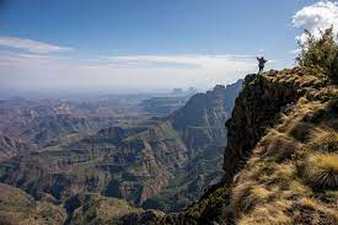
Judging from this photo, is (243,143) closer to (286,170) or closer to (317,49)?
(317,49)

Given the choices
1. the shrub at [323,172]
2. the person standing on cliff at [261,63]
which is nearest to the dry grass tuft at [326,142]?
the shrub at [323,172]

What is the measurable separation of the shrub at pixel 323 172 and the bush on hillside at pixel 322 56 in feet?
70.2

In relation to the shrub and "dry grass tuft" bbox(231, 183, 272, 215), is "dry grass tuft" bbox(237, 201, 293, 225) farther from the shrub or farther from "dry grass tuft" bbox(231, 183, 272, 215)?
the shrub

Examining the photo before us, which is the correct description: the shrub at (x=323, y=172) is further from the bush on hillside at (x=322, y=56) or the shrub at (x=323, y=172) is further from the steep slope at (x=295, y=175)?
the bush on hillside at (x=322, y=56)

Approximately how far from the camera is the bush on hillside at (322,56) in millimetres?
37250

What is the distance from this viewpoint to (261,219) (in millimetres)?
12859

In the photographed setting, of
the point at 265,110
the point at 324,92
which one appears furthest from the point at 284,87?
the point at 324,92

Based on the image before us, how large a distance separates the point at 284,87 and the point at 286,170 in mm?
27426

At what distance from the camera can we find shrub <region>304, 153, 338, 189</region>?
1473 cm

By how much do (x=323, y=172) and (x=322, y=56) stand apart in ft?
104

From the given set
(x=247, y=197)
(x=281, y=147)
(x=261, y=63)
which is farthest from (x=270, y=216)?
(x=261, y=63)

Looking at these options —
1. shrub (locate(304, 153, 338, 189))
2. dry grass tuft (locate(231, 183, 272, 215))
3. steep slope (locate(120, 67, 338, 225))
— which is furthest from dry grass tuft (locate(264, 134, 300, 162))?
dry grass tuft (locate(231, 183, 272, 215))

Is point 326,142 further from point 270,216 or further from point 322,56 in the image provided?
point 322,56

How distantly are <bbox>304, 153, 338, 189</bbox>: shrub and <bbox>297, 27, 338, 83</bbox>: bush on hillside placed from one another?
21395mm
